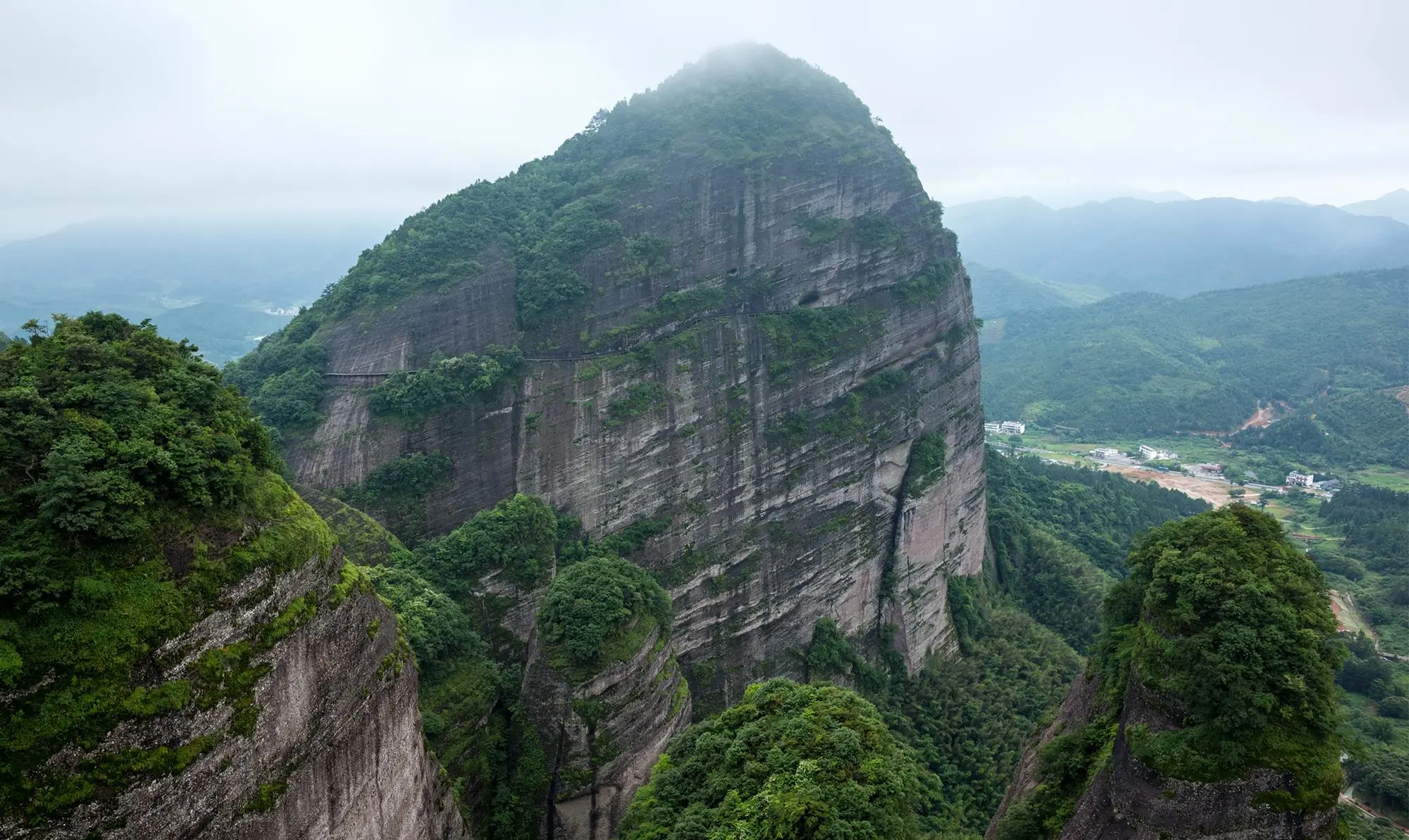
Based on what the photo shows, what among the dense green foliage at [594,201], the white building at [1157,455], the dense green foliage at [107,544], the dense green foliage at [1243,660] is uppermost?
the dense green foliage at [594,201]

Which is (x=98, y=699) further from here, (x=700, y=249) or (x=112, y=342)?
(x=700, y=249)

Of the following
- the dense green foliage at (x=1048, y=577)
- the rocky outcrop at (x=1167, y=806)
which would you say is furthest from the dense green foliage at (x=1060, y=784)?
the dense green foliage at (x=1048, y=577)

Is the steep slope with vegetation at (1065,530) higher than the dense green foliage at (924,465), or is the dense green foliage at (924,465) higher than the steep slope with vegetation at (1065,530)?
the dense green foliage at (924,465)

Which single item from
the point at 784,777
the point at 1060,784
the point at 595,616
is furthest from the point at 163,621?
the point at 1060,784

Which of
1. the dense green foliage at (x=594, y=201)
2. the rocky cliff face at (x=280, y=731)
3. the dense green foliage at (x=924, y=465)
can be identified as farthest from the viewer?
the dense green foliage at (x=924, y=465)

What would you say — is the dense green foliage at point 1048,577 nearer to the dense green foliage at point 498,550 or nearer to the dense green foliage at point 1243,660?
the dense green foliage at point 1243,660

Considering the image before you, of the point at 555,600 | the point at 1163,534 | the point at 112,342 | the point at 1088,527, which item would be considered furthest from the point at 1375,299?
the point at 112,342

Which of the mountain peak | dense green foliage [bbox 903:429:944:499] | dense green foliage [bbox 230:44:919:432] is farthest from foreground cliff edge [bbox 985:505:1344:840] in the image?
the mountain peak
